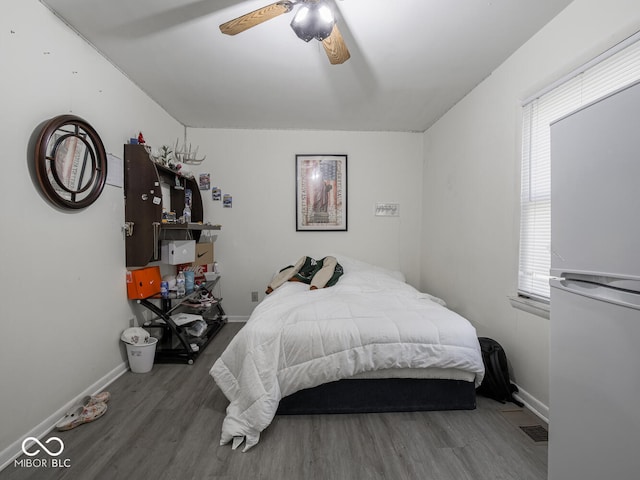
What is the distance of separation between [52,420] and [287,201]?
283 cm

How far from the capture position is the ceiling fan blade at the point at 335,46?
158 cm

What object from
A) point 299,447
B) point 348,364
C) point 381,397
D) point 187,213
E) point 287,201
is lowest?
point 299,447

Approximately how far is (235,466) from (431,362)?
4.06 feet

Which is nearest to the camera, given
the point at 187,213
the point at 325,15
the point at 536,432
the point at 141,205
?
the point at 325,15

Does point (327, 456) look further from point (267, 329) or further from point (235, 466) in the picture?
point (267, 329)

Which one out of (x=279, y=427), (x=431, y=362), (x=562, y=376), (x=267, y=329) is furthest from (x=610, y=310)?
(x=279, y=427)

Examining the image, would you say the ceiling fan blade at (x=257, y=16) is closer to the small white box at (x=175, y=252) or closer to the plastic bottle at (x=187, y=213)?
the small white box at (x=175, y=252)

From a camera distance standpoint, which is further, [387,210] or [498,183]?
[387,210]

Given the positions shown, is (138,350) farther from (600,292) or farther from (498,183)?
(498,183)

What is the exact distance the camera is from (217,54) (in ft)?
6.93

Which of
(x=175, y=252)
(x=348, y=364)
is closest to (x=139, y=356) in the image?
(x=175, y=252)

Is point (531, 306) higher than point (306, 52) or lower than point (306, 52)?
lower

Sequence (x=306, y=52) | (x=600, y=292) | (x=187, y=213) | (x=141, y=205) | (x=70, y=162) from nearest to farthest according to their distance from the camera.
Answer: (x=600, y=292) → (x=70, y=162) → (x=306, y=52) → (x=141, y=205) → (x=187, y=213)

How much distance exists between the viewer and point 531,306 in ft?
6.11
